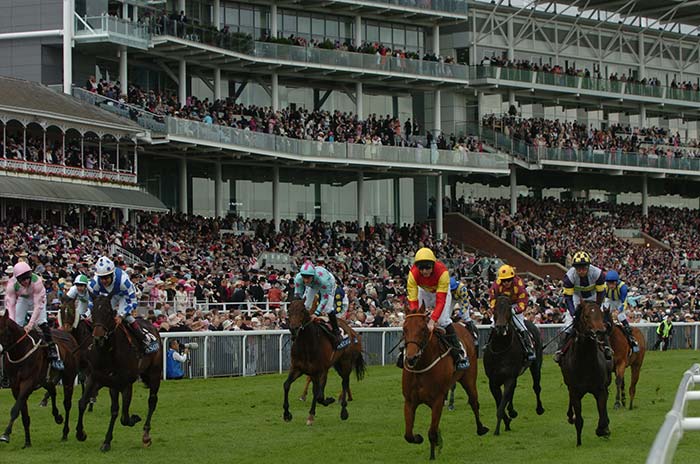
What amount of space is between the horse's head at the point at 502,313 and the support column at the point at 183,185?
93.2 ft

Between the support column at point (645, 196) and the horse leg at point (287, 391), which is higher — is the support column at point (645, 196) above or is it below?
above

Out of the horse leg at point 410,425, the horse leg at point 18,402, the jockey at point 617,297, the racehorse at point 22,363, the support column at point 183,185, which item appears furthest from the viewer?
the support column at point 183,185

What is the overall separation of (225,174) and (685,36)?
27121 millimetres

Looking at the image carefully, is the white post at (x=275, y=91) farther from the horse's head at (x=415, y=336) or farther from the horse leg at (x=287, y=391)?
the horse's head at (x=415, y=336)

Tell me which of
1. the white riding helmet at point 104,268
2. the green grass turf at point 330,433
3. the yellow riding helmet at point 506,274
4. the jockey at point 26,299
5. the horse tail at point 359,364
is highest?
the white riding helmet at point 104,268

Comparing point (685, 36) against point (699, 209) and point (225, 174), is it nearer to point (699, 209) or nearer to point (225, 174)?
point (699, 209)

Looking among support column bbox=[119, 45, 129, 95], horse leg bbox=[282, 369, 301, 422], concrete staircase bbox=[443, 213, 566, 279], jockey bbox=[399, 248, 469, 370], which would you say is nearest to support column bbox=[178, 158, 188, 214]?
support column bbox=[119, 45, 129, 95]

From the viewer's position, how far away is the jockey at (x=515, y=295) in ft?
46.5

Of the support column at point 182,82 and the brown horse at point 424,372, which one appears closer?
the brown horse at point 424,372

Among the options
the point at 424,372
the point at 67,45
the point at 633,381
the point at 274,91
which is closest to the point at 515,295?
the point at 633,381

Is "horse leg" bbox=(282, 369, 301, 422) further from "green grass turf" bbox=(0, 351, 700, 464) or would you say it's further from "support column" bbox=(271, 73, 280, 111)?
"support column" bbox=(271, 73, 280, 111)

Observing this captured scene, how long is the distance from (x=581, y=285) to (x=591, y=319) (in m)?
1.00

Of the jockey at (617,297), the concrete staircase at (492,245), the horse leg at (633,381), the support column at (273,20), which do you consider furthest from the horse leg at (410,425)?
the support column at (273,20)

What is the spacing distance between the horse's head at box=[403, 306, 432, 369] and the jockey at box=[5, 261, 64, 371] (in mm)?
4215
